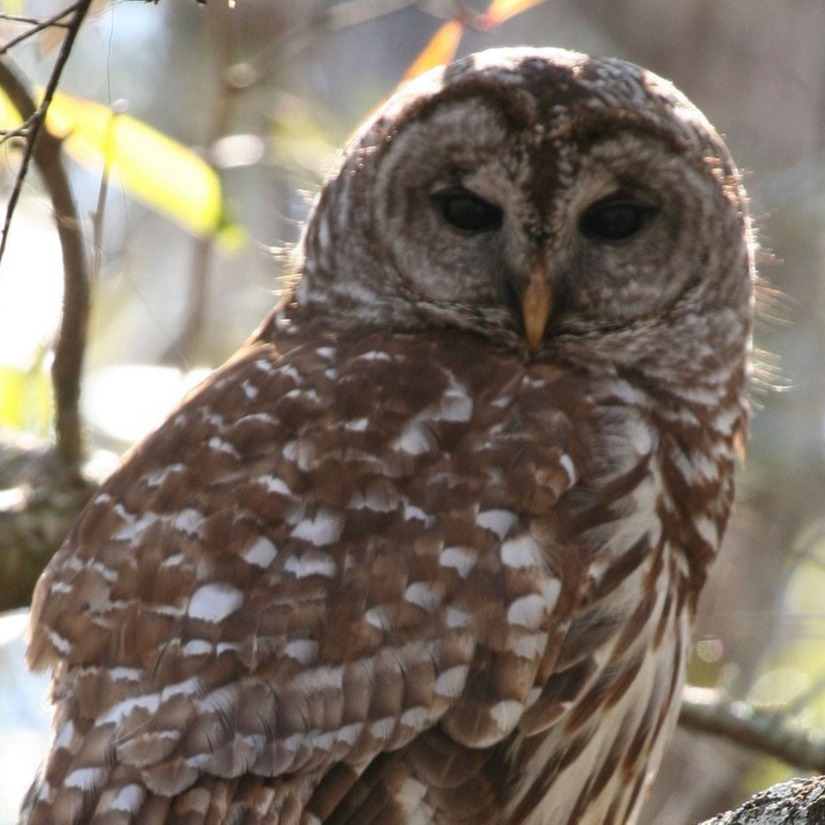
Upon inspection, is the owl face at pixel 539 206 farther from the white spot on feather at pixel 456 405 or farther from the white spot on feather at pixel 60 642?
the white spot on feather at pixel 60 642

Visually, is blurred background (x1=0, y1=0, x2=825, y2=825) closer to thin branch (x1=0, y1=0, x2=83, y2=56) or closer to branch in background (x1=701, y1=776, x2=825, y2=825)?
thin branch (x1=0, y1=0, x2=83, y2=56)

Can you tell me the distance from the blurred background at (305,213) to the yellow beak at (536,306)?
0.88 meters

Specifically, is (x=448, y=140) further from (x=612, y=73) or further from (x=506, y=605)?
(x=506, y=605)

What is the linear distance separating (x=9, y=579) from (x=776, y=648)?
10.5ft

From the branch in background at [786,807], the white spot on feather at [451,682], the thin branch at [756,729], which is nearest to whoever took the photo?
the branch in background at [786,807]

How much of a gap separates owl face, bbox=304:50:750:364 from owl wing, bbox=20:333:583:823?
46cm

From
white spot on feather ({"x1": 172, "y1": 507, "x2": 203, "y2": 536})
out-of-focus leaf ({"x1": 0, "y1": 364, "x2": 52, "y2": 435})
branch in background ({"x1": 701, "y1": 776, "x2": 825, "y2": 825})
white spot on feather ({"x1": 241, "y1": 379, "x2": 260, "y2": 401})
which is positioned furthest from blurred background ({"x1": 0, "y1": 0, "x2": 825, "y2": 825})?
branch in background ({"x1": 701, "y1": 776, "x2": 825, "y2": 825})

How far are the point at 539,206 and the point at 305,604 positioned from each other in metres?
1.13

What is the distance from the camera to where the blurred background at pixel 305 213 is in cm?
443

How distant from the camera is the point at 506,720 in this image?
3.10 metres

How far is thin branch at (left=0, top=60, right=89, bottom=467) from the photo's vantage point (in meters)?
3.11

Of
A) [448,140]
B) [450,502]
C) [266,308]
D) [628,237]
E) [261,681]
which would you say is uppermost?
[448,140]

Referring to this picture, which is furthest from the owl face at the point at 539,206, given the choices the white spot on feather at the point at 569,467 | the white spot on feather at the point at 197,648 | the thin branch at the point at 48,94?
the thin branch at the point at 48,94

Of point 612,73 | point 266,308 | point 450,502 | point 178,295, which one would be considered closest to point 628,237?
point 612,73
